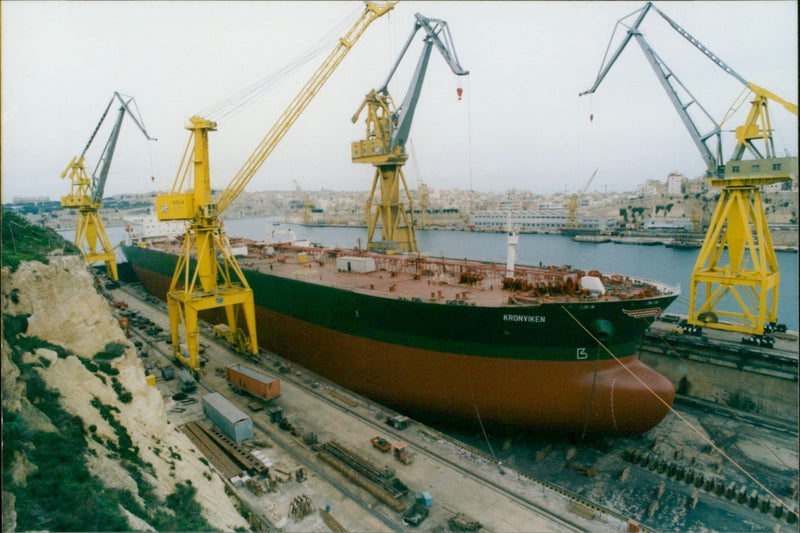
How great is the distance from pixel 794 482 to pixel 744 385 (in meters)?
4.28

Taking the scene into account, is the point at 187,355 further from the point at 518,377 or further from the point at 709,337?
the point at 709,337

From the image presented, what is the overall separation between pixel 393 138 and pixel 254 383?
12.7 m

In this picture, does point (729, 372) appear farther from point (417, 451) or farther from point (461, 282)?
point (417, 451)

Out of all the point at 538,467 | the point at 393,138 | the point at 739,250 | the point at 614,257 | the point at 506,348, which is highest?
the point at 393,138

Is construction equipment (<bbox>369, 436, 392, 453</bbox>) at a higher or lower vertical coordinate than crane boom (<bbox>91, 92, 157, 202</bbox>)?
lower

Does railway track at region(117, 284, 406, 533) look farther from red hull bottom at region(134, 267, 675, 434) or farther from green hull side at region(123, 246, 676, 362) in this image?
green hull side at region(123, 246, 676, 362)

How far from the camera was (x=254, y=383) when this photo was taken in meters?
13.5

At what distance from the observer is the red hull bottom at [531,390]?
11.6 meters

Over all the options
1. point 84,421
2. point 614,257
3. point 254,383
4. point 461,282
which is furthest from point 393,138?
point 614,257

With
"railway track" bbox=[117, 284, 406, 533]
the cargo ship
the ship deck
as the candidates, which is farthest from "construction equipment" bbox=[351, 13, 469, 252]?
"railway track" bbox=[117, 284, 406, 533]

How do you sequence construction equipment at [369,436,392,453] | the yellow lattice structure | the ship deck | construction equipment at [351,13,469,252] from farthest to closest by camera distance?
construction equipment at [351,13,469,252], the yellow lattice structure, the ship deck, construction equipment at [369,436,392,453]

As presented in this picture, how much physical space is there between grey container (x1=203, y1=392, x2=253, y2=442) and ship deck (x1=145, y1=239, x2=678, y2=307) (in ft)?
16.6

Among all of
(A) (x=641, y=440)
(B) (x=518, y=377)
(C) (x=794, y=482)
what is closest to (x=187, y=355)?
(B) (x=518, y=377)

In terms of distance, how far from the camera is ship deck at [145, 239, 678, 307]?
1220 centimetres
